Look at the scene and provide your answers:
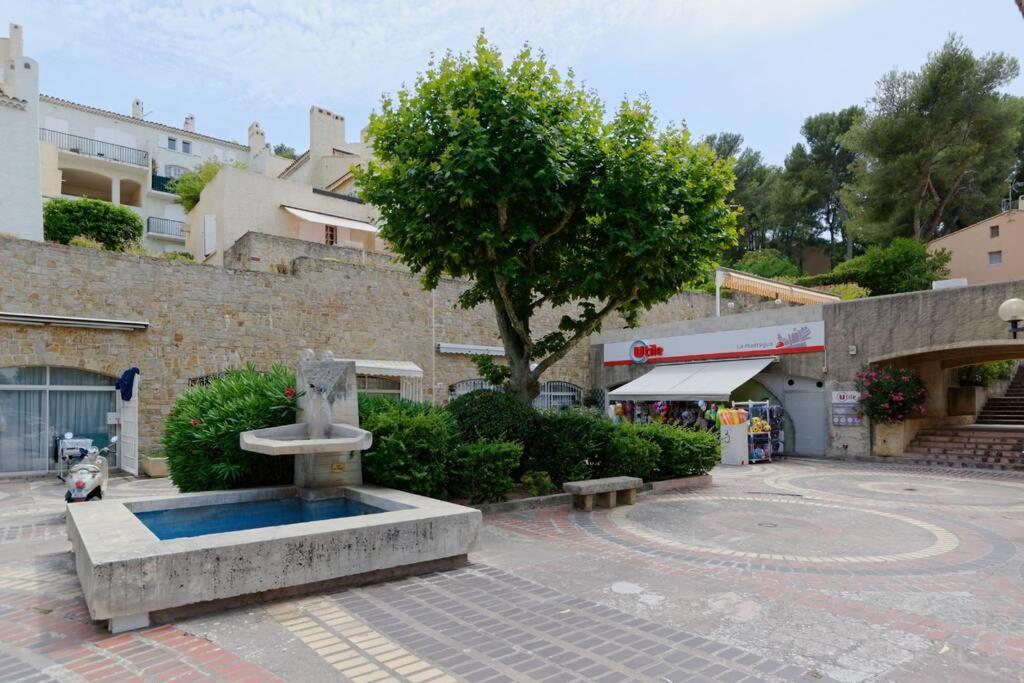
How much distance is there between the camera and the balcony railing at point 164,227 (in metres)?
34.6

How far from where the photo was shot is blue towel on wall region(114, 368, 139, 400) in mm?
14539

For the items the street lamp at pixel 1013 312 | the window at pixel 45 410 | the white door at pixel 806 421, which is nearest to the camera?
the street lamp at pixel 1013 312

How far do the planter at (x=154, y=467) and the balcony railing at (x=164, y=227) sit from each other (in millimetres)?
24047

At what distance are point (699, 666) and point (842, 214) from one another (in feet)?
150

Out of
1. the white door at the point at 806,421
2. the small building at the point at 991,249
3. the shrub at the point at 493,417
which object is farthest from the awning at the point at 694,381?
the small building at the point at 991,249

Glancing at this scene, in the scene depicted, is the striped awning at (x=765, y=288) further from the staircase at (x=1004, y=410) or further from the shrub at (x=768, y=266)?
the shrub at (x=768, y=266)

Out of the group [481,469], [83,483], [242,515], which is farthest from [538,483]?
[83,483]

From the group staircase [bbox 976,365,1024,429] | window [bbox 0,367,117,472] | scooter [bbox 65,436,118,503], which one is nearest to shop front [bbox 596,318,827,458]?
staircase [bbox 976,365,1024,429]

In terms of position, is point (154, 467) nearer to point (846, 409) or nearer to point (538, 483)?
point (538, 483)

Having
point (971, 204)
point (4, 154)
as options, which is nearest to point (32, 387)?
point (4, 154)

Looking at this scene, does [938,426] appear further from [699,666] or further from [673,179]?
[699,666]

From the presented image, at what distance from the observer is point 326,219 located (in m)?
25.1

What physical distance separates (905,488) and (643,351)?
38.0ft

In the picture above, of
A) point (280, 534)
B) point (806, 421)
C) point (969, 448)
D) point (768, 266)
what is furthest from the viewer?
point (768, 266)
